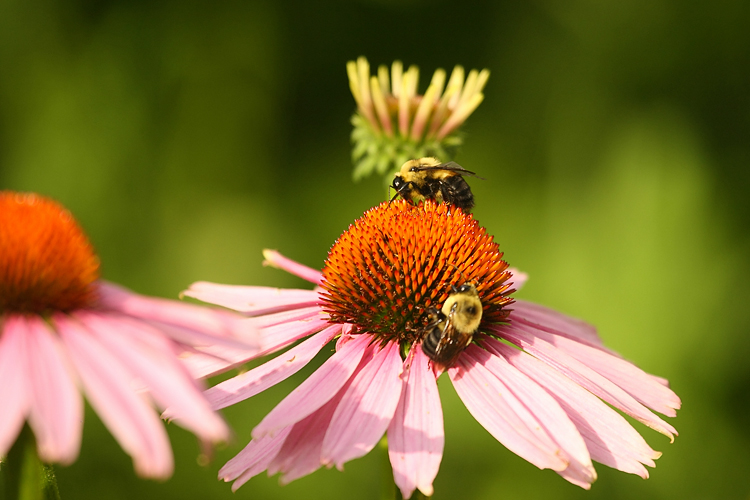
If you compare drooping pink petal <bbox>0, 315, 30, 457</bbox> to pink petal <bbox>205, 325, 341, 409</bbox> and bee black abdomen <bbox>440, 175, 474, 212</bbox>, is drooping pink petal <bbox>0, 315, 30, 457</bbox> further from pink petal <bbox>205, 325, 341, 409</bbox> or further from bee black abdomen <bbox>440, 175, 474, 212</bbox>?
bee black abdomen <bbox>440, 175, 474, 212</bbox>

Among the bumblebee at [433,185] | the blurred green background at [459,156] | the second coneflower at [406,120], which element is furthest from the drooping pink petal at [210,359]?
the blurred green background at [459,156]

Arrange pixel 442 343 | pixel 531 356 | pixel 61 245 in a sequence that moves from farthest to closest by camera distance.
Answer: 1. pixel 531 356
2. pixel 442 343
3. pixel 61 245

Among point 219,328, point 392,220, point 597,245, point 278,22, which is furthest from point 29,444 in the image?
point 278,22

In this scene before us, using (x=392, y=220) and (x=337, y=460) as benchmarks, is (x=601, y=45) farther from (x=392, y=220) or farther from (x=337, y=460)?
(x=337, y=460)

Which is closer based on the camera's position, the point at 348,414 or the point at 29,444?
the point at 29,444

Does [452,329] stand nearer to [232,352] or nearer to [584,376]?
[584,376]

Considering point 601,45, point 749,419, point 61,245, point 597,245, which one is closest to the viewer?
point 61,245

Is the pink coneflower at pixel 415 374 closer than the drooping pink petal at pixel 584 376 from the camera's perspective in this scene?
Yes

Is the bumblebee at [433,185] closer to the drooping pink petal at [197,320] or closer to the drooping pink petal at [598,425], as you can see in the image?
the drooping pink petal at [598,425]
